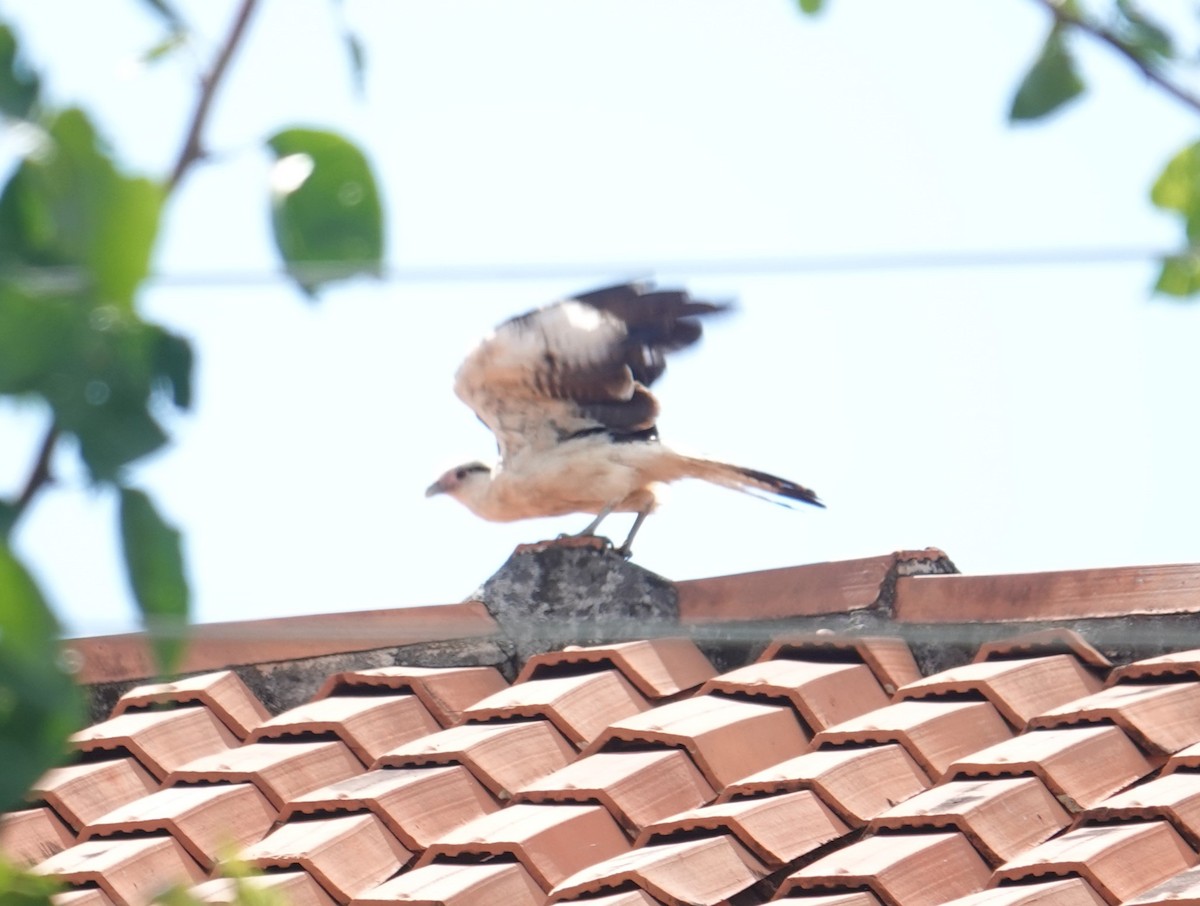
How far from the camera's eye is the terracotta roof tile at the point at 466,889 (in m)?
2.26

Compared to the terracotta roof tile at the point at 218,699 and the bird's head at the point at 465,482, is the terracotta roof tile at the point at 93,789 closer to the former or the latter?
the terracotta roof tile at the point at 218,699

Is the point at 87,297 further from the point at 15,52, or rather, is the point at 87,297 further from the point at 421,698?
the point at 421,698

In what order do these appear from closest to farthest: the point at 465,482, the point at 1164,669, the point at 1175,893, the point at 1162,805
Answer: the point at 1175,893 → the point at 1162,805 → the point at 1164,669 → the point at 465,482

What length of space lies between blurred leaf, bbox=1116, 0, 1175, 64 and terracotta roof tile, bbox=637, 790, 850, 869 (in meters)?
1.59

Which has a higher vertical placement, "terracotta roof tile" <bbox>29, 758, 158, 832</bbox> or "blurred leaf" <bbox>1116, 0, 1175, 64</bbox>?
"blurred leaf" <bbox>1116, 0, 1175, 64</bbox>

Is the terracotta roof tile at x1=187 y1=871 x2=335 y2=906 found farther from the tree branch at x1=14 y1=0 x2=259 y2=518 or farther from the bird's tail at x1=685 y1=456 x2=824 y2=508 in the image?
the bird's tail at x1=685 y1=456 x2=824 y2=508

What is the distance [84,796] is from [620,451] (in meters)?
2.27

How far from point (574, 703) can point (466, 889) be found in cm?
65

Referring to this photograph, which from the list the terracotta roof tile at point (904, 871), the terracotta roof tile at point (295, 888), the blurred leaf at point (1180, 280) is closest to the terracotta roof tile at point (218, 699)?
the terracotta roof tile at point (295, 888)

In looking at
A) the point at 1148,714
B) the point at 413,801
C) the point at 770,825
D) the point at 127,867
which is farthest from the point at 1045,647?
the point at 127,867

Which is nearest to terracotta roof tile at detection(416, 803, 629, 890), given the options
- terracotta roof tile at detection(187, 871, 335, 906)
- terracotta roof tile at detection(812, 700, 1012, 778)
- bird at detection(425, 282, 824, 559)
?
terracotta roof tile at detection(187, 871, 335, 906)

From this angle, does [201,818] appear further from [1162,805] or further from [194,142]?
[194,142]

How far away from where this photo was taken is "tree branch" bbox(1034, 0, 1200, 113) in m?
0.87

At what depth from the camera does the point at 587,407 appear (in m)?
4.94
